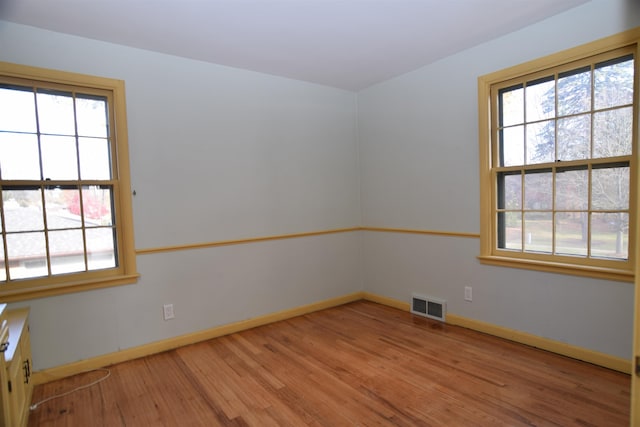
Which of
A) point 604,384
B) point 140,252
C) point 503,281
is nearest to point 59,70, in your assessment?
point 140,252

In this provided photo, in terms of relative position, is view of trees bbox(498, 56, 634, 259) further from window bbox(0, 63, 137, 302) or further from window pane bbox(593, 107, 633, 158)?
window bbox(0, 63, 137, 302)

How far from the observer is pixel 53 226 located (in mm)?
2631

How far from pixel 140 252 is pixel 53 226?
24.8 inches

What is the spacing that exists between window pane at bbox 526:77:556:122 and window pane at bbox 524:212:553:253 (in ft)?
2.59

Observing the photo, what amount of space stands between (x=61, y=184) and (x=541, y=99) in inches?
151

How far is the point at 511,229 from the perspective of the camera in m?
3.04

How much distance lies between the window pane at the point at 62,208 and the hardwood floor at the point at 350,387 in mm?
1165

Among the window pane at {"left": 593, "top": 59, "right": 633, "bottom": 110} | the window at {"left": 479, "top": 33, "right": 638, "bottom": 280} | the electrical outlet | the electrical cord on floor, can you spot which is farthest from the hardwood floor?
the window pane at {"left": 593, "top": 59, "right": 633, "bottom": 110}

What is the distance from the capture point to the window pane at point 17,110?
8.09ft

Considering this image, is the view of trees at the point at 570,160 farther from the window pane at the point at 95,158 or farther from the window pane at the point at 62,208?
the window pane at the point at 62,208

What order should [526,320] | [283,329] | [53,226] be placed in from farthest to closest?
[283,329] → [526,320] → [53,226]

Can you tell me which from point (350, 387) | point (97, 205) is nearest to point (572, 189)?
point (350, 387)

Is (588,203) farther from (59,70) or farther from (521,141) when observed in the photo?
(59,70)

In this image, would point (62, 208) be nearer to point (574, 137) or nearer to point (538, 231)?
point (538, 231)
